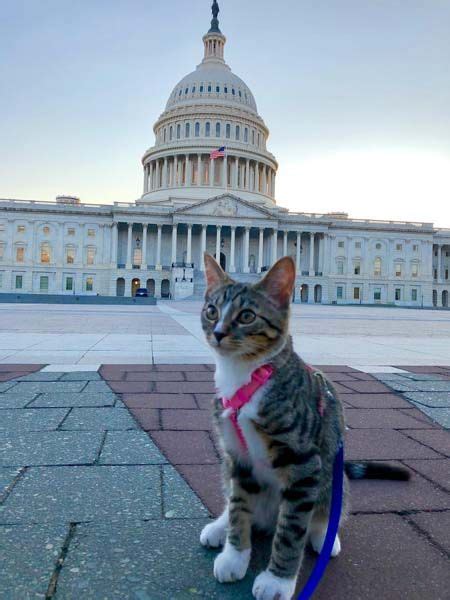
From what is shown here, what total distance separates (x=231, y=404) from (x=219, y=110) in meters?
96.3

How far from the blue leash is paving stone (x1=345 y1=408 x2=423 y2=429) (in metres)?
2.57

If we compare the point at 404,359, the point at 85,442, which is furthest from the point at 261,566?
the point at 404,359

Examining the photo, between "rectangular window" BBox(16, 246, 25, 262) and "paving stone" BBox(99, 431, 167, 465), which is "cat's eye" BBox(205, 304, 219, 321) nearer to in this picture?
"paving stone" BBox(99, 431, 167, 465)

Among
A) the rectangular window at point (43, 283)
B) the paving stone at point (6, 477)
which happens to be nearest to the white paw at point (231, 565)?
the paving stone at point (6, 477)

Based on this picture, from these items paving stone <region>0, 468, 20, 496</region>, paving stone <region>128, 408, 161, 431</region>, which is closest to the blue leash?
paving stone <region>0, 468, 20, 496</region>

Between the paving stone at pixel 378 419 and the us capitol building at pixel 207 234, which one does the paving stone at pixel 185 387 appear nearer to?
the paving stone at pixel 378 419

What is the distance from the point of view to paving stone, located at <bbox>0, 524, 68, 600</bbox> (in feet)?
6.72

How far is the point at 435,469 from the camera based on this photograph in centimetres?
361

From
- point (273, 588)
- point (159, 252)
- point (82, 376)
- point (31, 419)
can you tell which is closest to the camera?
point (273, 588)

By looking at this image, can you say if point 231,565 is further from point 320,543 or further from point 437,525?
point 437,525

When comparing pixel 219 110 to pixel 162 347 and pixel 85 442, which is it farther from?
pixel 85 442

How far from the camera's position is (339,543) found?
2447mm

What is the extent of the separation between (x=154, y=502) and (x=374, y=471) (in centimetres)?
145

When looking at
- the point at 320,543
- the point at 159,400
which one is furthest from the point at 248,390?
the point at 159,400
